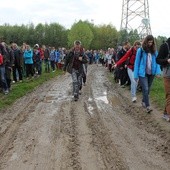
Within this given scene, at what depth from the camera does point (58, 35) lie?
84875mm

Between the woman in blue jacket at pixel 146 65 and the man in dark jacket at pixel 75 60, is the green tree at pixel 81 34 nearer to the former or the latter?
the man in dark jacket at pixel 75 60

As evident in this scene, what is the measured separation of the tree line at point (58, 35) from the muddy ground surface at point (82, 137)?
67.5 m

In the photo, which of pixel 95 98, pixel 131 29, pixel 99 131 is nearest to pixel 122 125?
pixel 99 131

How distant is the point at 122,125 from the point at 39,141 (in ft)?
7.13

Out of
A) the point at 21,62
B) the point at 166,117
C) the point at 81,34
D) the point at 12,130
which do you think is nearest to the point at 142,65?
the point at 166,117


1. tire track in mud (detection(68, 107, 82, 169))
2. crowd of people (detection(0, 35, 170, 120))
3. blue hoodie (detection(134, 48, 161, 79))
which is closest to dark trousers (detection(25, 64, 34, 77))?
crowd of people (detection(0, 35, 170, 120))

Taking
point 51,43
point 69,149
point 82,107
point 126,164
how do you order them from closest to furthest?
1. point 126,164
2. point 69,149
3. point 82,107
4. point 51,43

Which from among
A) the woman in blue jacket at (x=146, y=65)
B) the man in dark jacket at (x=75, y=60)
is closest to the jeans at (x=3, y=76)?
the man in dark jacket at (x=75, y=60)

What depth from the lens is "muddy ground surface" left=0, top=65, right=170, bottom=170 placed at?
5.95 metres

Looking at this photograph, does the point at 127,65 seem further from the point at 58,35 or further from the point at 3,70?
the point at 58,35

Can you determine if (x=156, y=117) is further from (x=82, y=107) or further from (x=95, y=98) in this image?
(x=95, y=98)

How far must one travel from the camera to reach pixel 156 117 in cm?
949

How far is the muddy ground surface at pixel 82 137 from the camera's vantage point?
5.95 meters

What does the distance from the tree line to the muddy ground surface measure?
67545 mm
